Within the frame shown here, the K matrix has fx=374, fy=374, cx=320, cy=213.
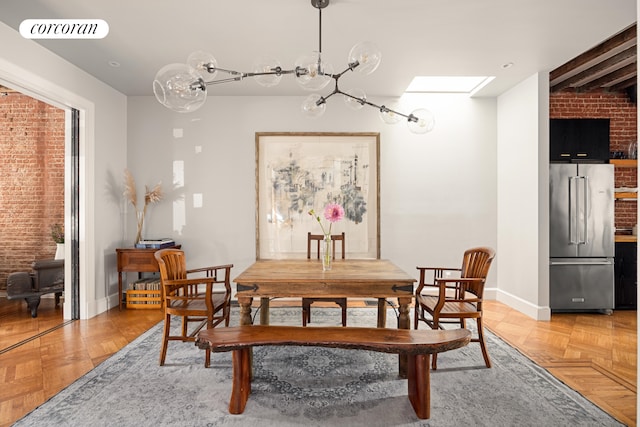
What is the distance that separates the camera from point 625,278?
456cm

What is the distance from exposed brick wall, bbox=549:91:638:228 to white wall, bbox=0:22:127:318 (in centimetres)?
605

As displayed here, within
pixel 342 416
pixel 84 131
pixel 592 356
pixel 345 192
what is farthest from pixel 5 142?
pixel 592 356

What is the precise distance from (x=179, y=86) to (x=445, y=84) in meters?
3.93

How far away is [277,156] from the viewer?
507 cm

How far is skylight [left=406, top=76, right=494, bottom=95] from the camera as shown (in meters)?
4.85

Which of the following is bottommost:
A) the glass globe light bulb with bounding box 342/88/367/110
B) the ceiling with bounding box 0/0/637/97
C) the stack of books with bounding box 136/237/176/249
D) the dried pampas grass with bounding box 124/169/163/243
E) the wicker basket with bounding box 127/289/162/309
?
the wicker basket with bounding box 127/289/162/309

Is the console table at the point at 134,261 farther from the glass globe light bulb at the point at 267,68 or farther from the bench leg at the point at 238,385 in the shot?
the glass globe light bulb at the point at 267,68

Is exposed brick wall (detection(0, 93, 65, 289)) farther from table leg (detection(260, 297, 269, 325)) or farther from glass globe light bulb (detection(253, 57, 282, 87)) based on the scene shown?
glass globe light bulb (detection(253, 57, 282, 87))

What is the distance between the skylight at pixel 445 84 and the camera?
485cm

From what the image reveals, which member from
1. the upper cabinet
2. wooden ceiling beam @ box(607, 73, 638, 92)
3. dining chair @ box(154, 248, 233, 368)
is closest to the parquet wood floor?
Answer: dining chair @ box(154, 248, 233, 368)

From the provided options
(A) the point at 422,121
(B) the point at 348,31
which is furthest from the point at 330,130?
(A) the point at 422,121

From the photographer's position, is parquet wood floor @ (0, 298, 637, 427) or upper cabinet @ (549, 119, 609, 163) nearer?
→ parquet wood floor @ (0, 298, 637, 427)

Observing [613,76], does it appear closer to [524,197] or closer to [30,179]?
[524,197]

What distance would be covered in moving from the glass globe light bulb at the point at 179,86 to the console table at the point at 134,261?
109 inches
